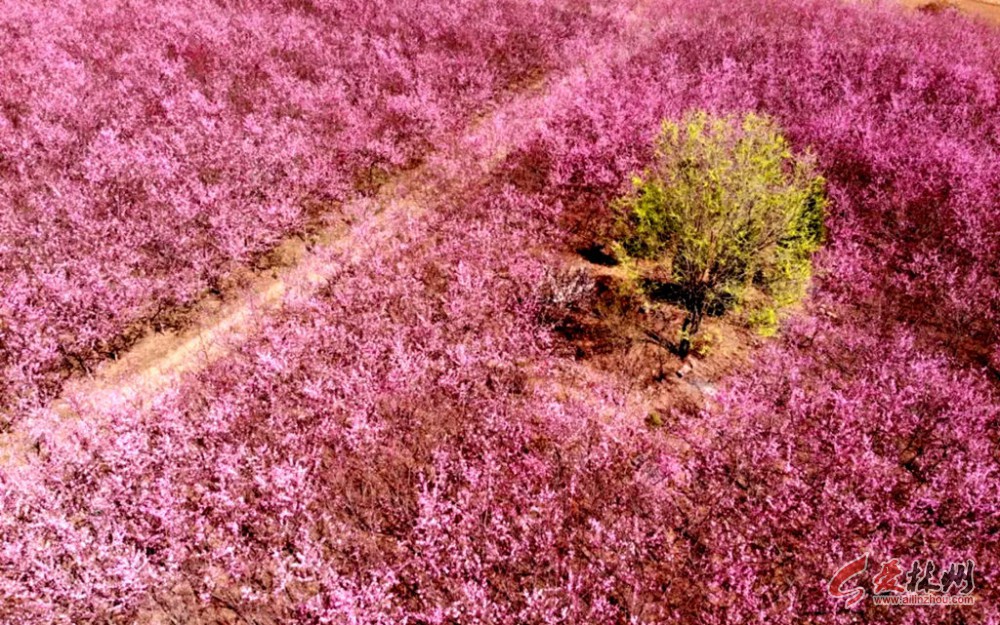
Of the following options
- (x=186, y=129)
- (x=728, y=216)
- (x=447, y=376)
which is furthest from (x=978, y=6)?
(x=186, y=129)

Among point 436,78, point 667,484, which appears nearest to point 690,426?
point 667,484

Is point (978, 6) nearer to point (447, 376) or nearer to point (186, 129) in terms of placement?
point (447, 376)

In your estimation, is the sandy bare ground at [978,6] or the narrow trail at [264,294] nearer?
the narrow trail at [264,294]

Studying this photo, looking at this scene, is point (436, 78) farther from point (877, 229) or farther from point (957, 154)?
point (957, 154)

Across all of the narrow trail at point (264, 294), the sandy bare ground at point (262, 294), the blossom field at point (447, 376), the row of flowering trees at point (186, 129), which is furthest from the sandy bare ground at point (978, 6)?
the sandy bare ground at point (262, 294)

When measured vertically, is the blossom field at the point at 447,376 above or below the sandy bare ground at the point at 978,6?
below

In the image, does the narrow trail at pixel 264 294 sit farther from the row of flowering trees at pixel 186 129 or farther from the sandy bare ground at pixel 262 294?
the row of flowering trees at pixel 186 129

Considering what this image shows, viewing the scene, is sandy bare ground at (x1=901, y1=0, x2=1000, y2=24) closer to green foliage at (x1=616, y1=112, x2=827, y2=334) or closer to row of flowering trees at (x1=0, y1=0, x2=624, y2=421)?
row of flowering trees at (x1=0, y1=0, x2=624, y2=421)

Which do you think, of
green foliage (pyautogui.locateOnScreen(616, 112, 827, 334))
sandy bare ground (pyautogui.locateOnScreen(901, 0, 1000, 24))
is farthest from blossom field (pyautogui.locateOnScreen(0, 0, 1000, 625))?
sandy bare ground (pyautogui.locateOnScreen(901, 0, 1000, 24))
